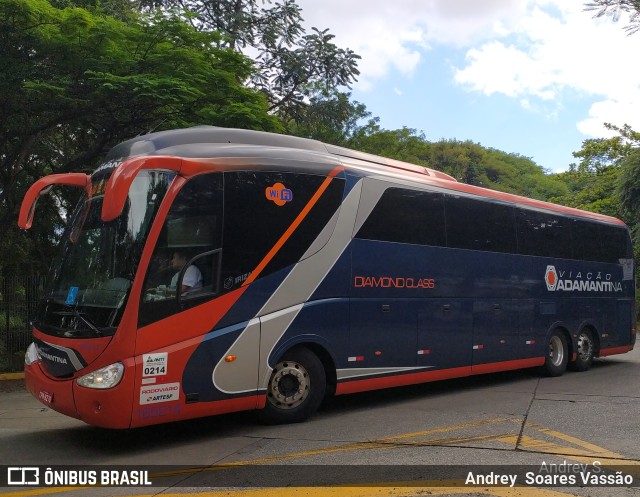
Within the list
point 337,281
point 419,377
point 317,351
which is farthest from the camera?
point 419,377

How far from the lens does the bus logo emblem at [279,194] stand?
7.79 m

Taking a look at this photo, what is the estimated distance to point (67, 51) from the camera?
12.0 meters

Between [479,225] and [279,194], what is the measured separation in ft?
14.5

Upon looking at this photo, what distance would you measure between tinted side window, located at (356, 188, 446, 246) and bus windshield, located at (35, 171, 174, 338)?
3109 millimetres

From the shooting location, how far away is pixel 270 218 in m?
7.76

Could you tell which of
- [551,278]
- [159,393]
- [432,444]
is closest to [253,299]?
[159,393]

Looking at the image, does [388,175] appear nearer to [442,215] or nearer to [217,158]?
[442,215]

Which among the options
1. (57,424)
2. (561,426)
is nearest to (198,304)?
(57,424)

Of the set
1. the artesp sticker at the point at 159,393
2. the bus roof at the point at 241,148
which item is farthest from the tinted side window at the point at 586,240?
the artesp sticker at the point at 159,393

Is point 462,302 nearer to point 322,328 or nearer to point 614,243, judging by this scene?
point 322,328

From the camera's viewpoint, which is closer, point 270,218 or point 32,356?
point 32,356

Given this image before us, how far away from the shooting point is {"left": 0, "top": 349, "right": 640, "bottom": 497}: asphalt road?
17.7 feet

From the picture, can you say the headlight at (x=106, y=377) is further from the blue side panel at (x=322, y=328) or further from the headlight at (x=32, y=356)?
the blue side panel at (x=322, y=328)

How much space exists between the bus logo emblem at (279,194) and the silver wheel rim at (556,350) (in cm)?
756
